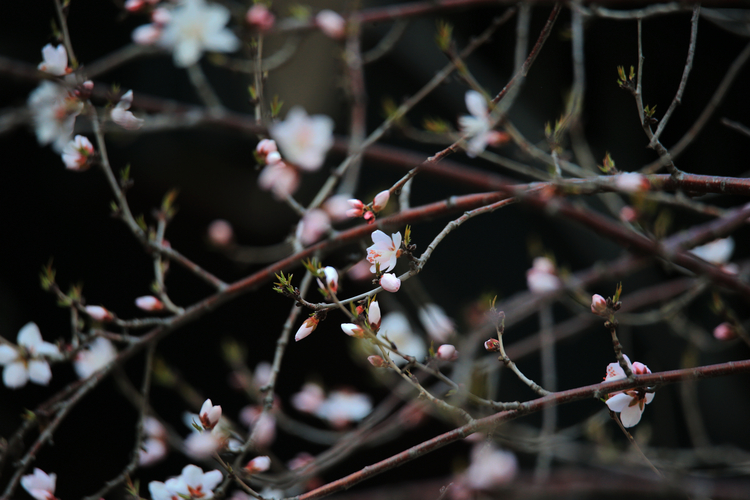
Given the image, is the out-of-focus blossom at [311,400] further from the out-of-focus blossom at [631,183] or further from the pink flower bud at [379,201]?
the out-of-focus blossom at [631,183]

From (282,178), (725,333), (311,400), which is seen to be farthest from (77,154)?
(725,333)

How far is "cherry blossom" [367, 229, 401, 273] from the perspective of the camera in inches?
30.7

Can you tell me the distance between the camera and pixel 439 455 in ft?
7.64

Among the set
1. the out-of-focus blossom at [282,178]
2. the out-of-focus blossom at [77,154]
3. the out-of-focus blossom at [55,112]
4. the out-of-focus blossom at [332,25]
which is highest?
the out-of-focus blossom at [332,25]

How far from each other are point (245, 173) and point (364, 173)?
A: 543 millimetres

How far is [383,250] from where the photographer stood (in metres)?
0.79

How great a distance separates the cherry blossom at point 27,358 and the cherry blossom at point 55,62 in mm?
488

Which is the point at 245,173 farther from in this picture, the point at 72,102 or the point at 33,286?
the point at 72,102

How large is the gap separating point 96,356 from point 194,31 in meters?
0.80

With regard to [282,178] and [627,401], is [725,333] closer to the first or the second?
[627,401]

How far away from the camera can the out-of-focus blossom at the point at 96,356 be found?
1166 mm

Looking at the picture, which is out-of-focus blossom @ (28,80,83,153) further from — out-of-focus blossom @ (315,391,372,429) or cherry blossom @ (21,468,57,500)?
out-of-focus blossom @ (315,391,372,429)

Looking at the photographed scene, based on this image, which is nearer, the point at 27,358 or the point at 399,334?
the point at 27,358

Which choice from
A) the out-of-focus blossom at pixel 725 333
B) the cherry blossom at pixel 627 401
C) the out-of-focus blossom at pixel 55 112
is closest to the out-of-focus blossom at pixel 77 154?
the out-of-focus blossom at pixel 55 112
